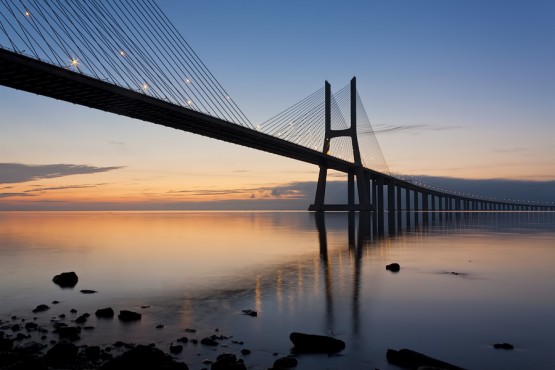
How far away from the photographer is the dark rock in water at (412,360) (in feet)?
25.2

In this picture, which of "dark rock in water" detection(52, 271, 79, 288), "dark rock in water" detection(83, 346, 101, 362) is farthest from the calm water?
"dark rock in water" detection(83, 346, 101, 362)

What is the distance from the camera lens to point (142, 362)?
287 inches

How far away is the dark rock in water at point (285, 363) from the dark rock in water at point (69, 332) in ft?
13.6

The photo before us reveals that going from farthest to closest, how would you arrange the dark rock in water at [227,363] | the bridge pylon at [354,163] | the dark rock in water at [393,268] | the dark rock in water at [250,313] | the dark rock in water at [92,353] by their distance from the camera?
1. the bridge pylon at [354,163]
2. the dark rock in water at [393,268]
3. the dark rock in water at [250,313]
4. the dark rock in water at [92,353]
5. the dark rock in water at [227,363]

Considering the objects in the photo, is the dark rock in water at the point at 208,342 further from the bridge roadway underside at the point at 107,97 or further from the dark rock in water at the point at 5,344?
the bridge roadway underside at the point at 107,97

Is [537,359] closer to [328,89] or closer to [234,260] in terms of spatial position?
[234,260]

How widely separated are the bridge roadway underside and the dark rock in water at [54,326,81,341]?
851 inches

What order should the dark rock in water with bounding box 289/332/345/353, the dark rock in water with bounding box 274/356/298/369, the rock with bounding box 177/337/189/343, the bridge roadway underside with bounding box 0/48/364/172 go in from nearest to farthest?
the dark rock in water with bounding box 274/356/298/369 < the dark rock in water with bounding box 289/332/345/353 < the rock with bounding box 177/337/189/343 < the bridge roadway underside with bounding box 0/48/364/172

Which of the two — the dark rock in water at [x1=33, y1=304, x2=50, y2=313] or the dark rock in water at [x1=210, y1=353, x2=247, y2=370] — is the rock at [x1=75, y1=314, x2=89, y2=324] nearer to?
the dark rock in water at [x1=33, y1=304, x2=50, y2=313]

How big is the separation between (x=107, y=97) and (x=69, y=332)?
1106 inches

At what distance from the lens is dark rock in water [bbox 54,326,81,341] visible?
9.58m

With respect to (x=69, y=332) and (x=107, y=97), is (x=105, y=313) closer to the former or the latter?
(x=69, y=332)

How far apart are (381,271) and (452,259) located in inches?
248

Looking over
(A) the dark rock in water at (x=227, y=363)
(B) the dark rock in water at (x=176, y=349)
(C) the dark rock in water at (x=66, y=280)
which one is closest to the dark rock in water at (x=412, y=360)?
(A) the dark rock in water at (x=227, y=363)
